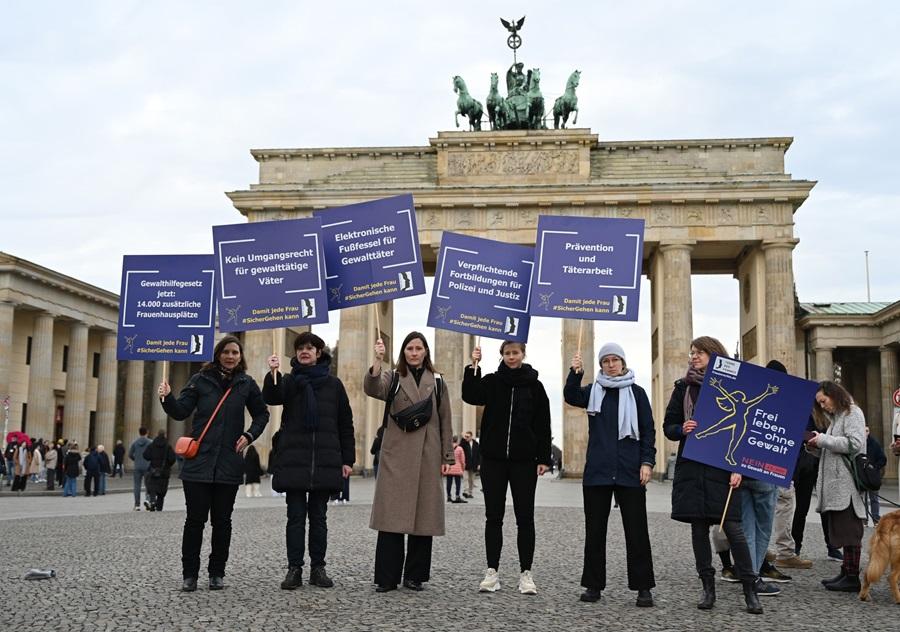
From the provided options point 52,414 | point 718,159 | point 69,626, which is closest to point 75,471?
point 52,414

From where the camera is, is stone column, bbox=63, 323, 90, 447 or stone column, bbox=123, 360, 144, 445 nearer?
stone column, bbox=63, 323, 90, 447

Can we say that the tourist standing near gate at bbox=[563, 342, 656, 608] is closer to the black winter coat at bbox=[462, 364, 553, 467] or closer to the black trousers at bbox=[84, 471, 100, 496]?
the black winter coat at bbox=[462, 364, 553, 467]

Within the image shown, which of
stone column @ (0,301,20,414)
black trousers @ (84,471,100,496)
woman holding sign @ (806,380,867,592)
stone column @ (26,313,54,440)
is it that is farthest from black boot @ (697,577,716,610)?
stone column @ (26,313,54,440)

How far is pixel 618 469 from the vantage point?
8133 millimetres

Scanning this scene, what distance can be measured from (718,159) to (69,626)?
42.0 m

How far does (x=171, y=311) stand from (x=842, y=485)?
21.8ft

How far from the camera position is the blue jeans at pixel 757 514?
888 cm

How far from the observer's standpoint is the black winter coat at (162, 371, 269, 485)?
8.31 metres

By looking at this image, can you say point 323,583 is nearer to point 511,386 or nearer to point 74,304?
point 511,386

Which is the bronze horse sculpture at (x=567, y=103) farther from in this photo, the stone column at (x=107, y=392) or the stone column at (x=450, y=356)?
the stone column at (x=107, y=392)

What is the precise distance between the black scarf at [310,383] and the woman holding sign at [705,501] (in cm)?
289

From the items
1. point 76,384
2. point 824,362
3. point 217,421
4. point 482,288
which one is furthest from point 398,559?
point 76,384

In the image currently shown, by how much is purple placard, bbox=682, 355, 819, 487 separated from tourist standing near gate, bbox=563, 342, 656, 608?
0.43m

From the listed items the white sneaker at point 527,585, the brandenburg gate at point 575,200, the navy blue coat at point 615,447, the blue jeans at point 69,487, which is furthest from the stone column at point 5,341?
the navy blue coat at point 615,447
